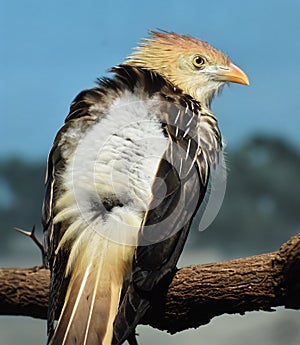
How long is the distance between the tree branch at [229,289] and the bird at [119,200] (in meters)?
0.08

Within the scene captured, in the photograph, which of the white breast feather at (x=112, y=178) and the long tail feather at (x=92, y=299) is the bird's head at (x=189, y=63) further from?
the long tail feather at (x=92, y=299)

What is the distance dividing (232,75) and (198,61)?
19cm

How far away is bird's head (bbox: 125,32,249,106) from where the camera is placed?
12.2 feet

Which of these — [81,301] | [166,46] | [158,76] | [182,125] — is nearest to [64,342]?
[81,301]

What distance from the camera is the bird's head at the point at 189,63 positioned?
373cm

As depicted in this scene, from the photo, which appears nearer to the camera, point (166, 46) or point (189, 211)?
point (189, 211)

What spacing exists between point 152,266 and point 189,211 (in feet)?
1.05

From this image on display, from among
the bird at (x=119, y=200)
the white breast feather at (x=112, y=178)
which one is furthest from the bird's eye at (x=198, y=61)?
the white breast feather at (x=112, y=178)

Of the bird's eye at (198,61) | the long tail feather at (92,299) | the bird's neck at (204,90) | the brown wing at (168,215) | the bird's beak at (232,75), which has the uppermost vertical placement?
the bird's eye at (198,61)

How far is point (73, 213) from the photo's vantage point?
113 inches

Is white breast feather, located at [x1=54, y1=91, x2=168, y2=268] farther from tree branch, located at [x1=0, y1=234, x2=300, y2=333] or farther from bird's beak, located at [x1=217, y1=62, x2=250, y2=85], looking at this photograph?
bird's beak, located at [x1=217, y1=62, x2=250, y2=85]

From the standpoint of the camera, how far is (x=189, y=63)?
148 inches

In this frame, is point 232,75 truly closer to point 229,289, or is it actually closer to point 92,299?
point 229,289

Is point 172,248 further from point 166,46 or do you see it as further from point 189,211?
point 166,46
